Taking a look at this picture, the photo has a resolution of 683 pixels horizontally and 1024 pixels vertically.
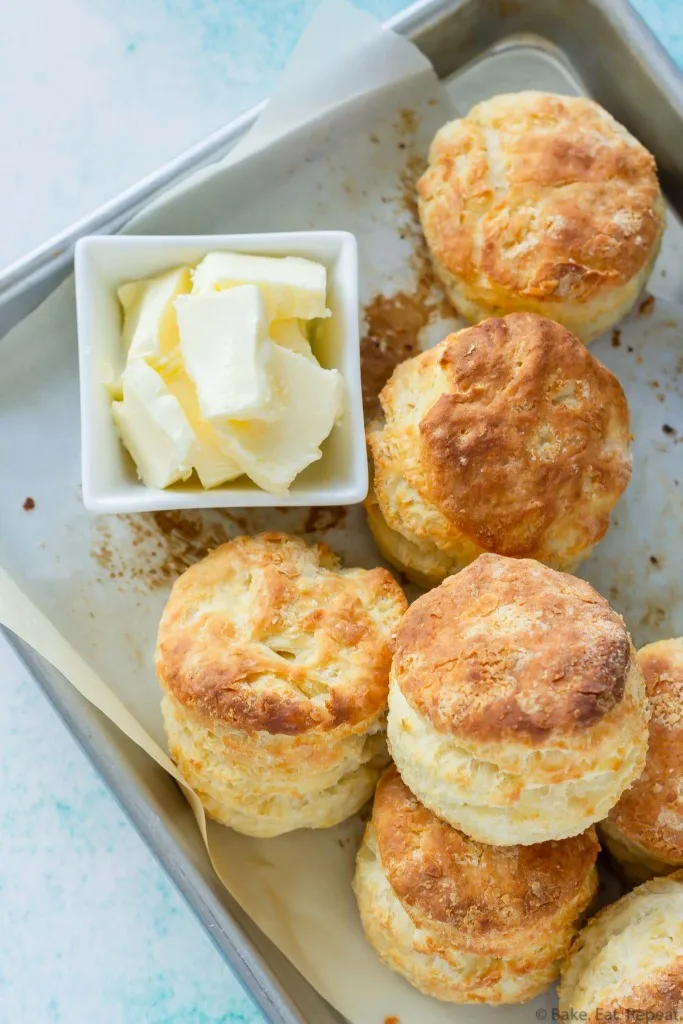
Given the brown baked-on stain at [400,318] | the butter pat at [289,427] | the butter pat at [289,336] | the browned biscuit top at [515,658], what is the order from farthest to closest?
the brown baked-on stain at [400,318]
the butter pat at [289,336]
the butter pat at [289,427]
the browned biscuit top at [515,658]

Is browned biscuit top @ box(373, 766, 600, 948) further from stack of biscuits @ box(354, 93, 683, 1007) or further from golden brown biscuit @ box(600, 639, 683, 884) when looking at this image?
golden brown biscuit @ box(600, 639, 683, 884)

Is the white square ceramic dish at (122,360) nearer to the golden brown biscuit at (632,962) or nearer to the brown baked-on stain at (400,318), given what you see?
the brown baked-on stain at (400,318)

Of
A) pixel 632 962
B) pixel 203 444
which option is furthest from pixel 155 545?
pixel 632 962

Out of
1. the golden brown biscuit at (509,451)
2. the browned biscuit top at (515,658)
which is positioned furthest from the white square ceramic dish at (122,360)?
the browned biscuit top at (515,658)

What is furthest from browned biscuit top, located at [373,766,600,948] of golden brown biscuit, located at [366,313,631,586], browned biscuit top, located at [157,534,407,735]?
golden brown biscuit, located at [366,313,631,586]

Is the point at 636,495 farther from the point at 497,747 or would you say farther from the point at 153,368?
the point at 153,368

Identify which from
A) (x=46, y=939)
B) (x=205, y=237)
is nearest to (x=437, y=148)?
(x=205, y=237)

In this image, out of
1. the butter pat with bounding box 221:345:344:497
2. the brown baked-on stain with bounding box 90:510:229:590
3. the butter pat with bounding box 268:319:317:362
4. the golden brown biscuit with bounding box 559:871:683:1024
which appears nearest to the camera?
the golden brown biscuit with bounding box 559:871:683:1024

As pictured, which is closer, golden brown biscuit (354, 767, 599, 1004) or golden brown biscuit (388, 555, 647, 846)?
golden brown biscuit (388, 555, 647, 846)
